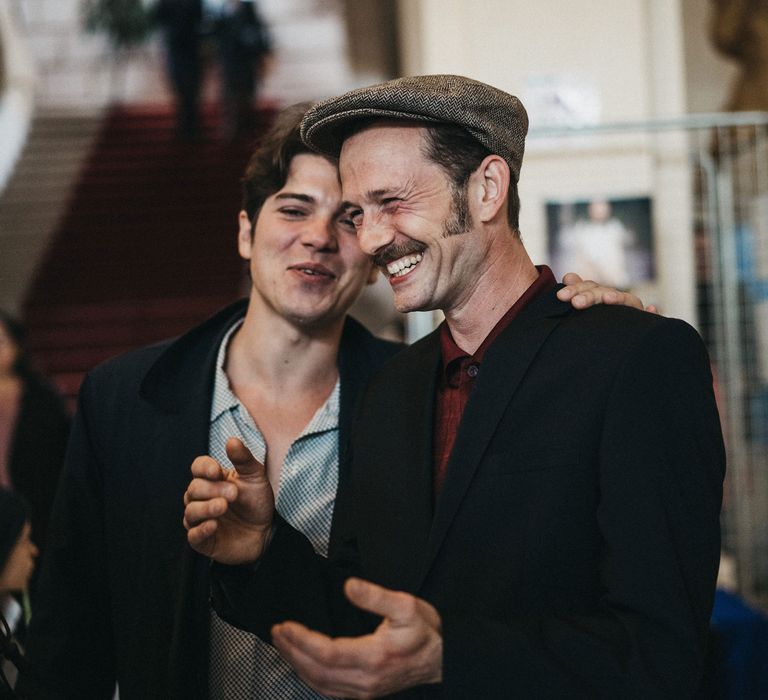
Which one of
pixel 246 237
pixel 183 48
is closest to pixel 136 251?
pixel 183 48

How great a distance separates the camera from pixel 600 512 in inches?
57.8

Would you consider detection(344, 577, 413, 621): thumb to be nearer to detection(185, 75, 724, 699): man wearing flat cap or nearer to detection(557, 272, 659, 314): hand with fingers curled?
detection(185, 75, 724, 699): man wearing flat cap

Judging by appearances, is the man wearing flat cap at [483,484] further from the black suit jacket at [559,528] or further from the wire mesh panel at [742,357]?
the wire mesh panel at [742,357]

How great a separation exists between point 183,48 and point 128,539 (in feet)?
27.2

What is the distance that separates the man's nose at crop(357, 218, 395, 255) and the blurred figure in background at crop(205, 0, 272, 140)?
8733 mm

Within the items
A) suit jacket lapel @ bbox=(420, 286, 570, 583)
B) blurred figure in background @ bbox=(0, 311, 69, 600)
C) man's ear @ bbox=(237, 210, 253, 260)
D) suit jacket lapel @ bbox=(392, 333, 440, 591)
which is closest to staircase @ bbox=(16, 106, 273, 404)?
blurred figure in background @ bbox=(0, 311, 69, 600)

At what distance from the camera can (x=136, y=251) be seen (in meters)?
8.56

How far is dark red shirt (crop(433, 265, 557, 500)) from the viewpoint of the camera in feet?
5.71

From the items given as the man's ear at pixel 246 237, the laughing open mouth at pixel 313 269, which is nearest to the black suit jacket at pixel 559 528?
the laughing open mouth at pixel 313 269

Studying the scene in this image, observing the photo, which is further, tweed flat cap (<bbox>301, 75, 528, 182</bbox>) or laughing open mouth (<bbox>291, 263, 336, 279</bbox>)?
laughing open mouth (<bbox>291, 263, 336, 279</bbox>)

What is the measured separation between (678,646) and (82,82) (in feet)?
41.2

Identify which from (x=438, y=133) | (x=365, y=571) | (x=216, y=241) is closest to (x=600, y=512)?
(x=365, y=571)

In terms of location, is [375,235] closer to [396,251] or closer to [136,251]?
[396,251]

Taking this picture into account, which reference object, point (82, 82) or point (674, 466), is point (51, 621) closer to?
point (674, 466)
